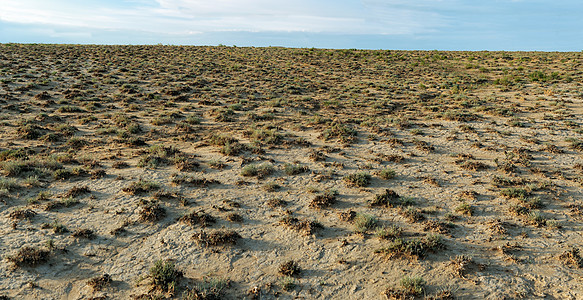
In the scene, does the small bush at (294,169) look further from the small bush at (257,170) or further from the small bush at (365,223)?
the small bush at (365,223)

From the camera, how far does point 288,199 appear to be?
10039mm

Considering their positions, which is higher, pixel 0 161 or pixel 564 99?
pixel 564 99

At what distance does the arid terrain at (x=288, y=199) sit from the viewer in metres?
6.41

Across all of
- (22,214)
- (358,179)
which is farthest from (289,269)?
(22,214)

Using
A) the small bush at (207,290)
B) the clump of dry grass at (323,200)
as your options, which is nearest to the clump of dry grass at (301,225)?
the clump of dry grass at (323,200)

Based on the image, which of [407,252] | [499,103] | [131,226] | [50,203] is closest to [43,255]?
[131,226]

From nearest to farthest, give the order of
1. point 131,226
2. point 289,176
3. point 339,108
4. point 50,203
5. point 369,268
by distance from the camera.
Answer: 1. point 369,268
2. point 131,226
3. point 50,203
4. point 289,176
5. point 339,108

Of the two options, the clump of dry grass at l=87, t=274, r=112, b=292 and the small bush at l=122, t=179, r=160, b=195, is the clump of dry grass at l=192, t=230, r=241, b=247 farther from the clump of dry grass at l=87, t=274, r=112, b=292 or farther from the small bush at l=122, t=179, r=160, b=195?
the small bush at l=122, t=179, r=160, b=195

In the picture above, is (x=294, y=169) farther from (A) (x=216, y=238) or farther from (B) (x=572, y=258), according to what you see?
(B) (x=572, y=258)

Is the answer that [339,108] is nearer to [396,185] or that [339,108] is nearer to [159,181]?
[396,185]

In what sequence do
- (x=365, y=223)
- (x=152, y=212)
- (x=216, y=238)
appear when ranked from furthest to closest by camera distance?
(x=152, y=212) → (x=365, y=223) → (x=216, y=238)

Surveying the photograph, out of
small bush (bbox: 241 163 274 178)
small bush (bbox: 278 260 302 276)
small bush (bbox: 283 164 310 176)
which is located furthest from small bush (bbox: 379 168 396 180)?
small bush (bbox: 278 260 302 276)

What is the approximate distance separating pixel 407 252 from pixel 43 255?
7.43 m

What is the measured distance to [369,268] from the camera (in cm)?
679
